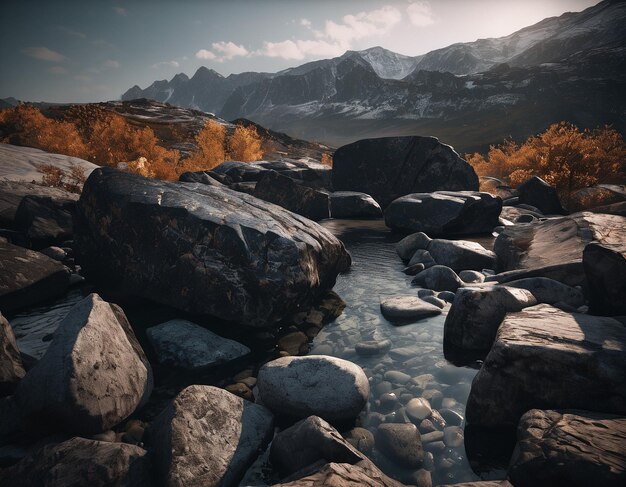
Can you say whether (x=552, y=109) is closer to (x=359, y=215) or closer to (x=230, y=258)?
(x=359, y=215)

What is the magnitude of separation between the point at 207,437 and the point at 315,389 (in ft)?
4.05

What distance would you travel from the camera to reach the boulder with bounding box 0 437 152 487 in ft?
8.16

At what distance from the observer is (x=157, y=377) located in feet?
14.4

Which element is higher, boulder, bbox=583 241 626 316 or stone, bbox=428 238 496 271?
boulder, bbox=583 241 626 316

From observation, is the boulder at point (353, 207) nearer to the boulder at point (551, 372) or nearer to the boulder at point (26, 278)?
the boulder at point (26, 278)

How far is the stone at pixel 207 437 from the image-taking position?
9.01ft

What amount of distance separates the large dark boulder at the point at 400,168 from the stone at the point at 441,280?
12332mm

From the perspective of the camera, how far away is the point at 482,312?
16.1 ft

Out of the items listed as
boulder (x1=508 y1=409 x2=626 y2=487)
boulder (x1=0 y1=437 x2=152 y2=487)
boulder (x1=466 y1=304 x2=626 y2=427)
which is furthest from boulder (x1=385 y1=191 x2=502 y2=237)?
boulder (x1=0 y1=437 x2=152 y2=487)

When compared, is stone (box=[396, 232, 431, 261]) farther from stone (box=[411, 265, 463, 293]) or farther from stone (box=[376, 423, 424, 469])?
stone (box=[376, 423, 424, 469])

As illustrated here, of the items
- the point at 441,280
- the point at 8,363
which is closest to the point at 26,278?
the point at 8,363

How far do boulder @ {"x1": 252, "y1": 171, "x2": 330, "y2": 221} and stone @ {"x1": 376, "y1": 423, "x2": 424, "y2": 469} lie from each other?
1381 cm

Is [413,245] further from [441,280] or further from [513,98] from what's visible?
[513,98]

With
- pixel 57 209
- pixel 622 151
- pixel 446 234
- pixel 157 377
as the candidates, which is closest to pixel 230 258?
pixel 157 377
